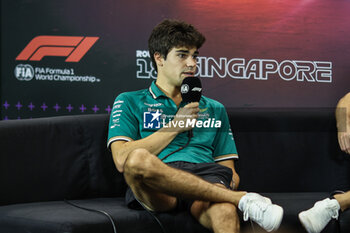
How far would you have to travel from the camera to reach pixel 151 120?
9.18ft

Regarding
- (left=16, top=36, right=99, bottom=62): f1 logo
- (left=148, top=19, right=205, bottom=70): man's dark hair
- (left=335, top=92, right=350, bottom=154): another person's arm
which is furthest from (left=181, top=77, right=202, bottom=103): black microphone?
(left=16, top=36, right=99, bottom=62): f1 logo

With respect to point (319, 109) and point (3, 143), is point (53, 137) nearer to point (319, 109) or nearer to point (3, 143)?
point (3, 143)

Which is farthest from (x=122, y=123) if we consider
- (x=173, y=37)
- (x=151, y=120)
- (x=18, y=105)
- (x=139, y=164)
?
(x=18, y=105)

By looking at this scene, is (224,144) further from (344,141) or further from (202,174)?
(344,141)

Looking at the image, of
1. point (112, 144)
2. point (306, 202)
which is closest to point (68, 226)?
point (112, 144)

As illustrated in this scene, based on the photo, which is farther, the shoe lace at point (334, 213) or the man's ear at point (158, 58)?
the man's ear at point (158, 58)

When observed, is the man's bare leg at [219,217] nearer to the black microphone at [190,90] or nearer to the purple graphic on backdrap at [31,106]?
the black microphone at [190,90]

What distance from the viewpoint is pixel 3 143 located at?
8.93ft

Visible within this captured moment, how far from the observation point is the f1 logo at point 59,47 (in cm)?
361

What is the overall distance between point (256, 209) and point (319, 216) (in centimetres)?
36

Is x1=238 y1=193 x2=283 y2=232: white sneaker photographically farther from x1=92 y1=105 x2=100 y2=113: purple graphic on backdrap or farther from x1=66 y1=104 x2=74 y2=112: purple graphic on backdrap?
x1=66 y1=104 x2=74 y2=112: purple graphic on backdrap

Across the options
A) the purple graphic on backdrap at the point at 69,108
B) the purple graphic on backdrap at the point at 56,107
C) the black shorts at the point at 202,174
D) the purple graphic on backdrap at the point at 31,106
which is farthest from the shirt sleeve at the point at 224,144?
the purple graphic on backdrap at the point at 31,106

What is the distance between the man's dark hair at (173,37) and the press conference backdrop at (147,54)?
0.59 meters

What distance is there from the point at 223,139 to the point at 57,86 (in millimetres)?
1325
